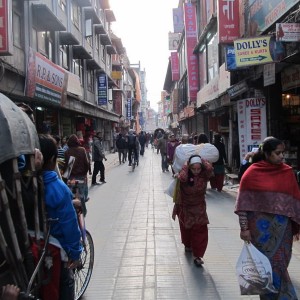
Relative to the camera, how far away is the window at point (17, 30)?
14.0 metres

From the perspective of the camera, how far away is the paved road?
15.9 ft

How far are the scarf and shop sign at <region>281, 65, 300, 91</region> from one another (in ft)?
21.7

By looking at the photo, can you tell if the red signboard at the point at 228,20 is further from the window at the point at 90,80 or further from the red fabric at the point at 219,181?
the window at the point at 90,80

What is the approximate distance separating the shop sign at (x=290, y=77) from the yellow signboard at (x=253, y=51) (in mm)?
889

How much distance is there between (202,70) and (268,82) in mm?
14263

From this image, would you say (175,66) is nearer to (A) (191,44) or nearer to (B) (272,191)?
(A) (191,44)

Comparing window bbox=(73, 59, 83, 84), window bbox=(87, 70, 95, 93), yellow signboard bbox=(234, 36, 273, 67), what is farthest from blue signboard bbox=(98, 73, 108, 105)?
yellow signboard bbox=(234, 36, 273, 67)

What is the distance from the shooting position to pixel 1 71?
1183 cm

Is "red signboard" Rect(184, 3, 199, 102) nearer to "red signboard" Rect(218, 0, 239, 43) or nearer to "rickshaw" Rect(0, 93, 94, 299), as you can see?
"red signboard" Rect(218, 0, 239, 43)

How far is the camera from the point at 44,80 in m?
14.2

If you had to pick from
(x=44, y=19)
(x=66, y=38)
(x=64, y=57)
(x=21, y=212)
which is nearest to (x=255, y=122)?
(x=44, y=19)

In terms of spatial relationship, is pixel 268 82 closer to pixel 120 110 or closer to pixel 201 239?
pixel 201 239

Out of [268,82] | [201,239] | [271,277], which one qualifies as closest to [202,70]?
[268,82]

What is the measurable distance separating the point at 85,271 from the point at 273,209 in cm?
215
